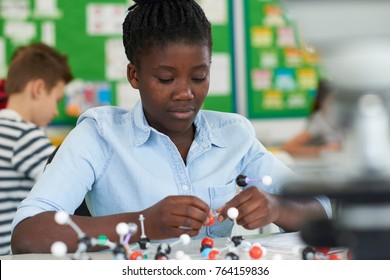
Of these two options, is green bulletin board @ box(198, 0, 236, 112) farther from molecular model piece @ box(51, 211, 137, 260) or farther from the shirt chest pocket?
molecular model piece @ box(51, 211, 137, 260)

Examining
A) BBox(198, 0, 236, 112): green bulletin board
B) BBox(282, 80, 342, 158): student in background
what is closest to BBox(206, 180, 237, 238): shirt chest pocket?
BBox(282, 80, 342, 158): student in background

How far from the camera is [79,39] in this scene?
298cm

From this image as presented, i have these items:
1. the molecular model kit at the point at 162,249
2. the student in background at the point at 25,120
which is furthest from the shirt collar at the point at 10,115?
the molecular model kit at the point at 162,249

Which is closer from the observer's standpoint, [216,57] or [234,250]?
[234,250]

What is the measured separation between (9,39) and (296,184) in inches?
105

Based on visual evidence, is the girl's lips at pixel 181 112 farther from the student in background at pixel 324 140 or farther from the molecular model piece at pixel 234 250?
the student in background at pixel 324 140

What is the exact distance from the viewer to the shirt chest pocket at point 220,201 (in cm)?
118

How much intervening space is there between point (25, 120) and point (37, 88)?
0.14 m

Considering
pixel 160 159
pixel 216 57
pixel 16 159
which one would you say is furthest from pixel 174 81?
pixel 216 57

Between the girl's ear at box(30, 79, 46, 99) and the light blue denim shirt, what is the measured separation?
98 cm

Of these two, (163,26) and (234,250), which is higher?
(163,26)

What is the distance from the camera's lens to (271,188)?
1.18 metres

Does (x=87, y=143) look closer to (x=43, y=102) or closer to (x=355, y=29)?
(x=355, y=29)

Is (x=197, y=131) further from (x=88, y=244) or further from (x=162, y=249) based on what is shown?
(x=88, y=244)
